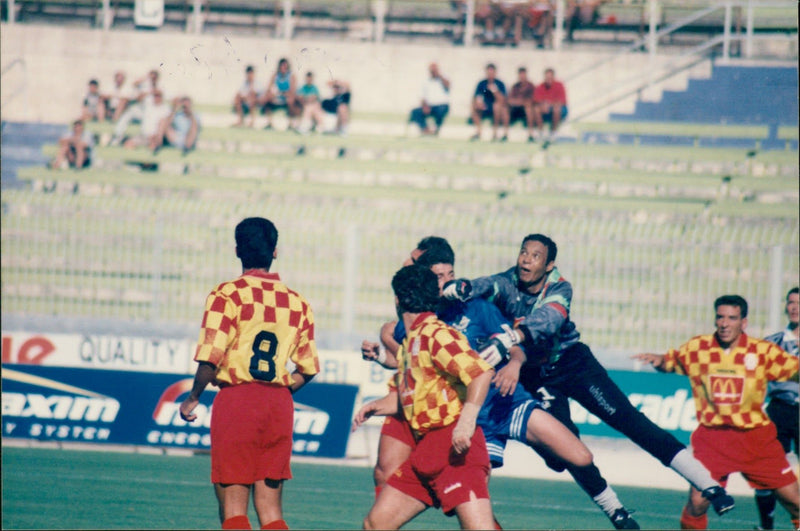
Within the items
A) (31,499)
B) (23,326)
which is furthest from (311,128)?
(31,499)

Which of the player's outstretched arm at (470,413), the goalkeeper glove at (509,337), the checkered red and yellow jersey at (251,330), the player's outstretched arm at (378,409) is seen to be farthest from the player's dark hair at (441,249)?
the player's outstretched arm at (470,413)

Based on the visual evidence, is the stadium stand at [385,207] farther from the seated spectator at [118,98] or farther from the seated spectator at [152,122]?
the seated spectator at [118,98]

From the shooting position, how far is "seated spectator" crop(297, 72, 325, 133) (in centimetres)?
1939

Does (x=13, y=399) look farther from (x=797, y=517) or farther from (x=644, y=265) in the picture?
(x=797, y=517)

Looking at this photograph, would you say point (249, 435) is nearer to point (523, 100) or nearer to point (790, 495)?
point (790, 495)

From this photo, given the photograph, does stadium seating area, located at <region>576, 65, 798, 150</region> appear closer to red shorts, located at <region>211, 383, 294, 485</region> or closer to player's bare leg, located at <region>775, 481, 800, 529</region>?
player's bare leg, located at <region>775, 481, 800, 529</region>

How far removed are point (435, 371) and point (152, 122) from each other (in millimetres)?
14442

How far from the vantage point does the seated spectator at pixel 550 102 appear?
1914 cm

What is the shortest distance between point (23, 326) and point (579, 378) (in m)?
8.48

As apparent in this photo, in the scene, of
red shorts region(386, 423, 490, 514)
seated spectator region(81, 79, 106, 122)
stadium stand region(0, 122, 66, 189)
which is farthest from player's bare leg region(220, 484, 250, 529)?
seated spectator region(81, 79, 106, 122)

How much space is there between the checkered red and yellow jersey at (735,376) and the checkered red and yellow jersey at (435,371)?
3719 millimetres

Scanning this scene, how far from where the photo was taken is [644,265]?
13.4 metres

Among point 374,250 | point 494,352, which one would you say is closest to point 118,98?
point 374,250

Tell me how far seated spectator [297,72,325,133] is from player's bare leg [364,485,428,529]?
46.0ft
